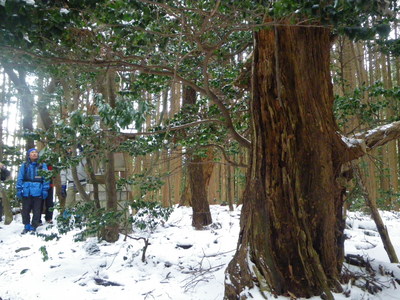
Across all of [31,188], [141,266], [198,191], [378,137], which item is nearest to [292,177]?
[378,137]

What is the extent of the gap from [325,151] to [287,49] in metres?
1.00

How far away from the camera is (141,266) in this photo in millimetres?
4066

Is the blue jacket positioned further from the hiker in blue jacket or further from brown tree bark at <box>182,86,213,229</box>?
brown tree bark at <box>182,86,213,229</box>

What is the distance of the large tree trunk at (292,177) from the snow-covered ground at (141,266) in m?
0.27

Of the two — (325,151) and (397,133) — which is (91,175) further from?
(397,133)

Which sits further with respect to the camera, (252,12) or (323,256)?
(323,256)

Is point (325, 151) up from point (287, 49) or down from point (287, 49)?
down

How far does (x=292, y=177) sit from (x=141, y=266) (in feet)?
7.59

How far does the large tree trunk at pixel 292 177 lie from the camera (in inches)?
111

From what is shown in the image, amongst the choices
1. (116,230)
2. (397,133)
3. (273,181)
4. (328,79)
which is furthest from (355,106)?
(116,230)

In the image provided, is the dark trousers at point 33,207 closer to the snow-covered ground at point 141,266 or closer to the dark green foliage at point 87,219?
the snow-covered ground at point 141,266

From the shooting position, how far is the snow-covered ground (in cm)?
329

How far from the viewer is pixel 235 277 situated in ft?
9.49

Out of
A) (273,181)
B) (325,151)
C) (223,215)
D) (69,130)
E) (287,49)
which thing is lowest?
(223,215)
